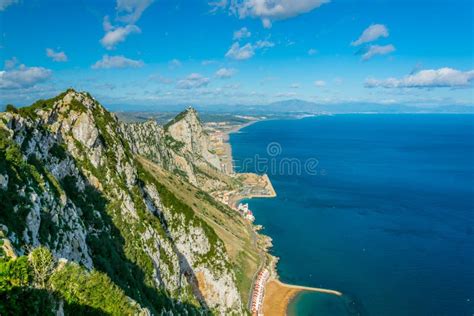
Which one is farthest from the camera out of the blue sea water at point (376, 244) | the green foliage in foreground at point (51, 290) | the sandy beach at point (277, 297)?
the blue sea water at point (376, 244)

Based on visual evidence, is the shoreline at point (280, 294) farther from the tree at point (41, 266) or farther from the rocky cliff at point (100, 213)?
the tree at point (41, 266)

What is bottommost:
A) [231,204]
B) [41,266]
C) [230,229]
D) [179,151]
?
[231,204]

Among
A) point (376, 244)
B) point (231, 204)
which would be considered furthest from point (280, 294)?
point (231, 204)

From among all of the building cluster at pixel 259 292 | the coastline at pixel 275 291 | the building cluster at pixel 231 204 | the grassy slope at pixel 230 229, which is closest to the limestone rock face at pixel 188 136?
the building cluster at pixel 231 204

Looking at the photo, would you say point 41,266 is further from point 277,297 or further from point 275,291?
point 275,291

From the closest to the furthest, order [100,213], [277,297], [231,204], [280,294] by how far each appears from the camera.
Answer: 1. [100,213]
2. [277,297]
3. [280,294]
4. [231,204]

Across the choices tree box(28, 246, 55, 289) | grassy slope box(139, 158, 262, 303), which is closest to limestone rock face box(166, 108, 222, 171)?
grassy slope box(139, 158, 262, 303)

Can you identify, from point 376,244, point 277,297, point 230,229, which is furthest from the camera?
point 376,244

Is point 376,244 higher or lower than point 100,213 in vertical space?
lower
